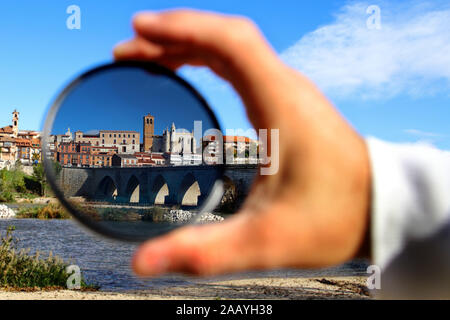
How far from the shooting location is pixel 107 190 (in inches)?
73.5

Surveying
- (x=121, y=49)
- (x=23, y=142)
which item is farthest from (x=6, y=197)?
(x=121, y=49)

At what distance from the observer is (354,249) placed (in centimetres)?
92

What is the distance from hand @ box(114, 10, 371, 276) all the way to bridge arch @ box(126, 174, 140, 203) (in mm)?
1177

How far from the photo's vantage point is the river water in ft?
57.5

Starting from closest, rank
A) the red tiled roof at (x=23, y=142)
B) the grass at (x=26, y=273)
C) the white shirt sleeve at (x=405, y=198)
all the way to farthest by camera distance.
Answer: the white shirt sleeve at (x=405, y=198), the grass at (x=26, y=273), the red tiled roof at (x=23, y=142)

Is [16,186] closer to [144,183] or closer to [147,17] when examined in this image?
[144,183]

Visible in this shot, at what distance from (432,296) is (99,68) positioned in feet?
3.70

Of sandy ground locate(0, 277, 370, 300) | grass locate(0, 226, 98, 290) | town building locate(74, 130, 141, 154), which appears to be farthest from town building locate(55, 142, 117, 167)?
grass locate(0, 226, 98, 290)

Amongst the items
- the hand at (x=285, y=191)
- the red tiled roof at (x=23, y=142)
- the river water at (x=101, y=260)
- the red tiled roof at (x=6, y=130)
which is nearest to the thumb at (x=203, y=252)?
the hand at (x=285, y=191)

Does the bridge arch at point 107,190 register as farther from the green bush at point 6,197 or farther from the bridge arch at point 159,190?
the green bush at point 6,197

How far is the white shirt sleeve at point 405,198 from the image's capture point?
0.85 m

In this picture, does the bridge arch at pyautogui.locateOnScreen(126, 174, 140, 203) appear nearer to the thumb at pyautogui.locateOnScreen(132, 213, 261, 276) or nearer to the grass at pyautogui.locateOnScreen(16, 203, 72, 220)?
the thumb at pyautogui.locateOnScreen(132, 213, 261, 276)

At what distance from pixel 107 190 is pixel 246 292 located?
15.0m

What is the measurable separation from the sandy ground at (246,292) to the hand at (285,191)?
13449 mm
